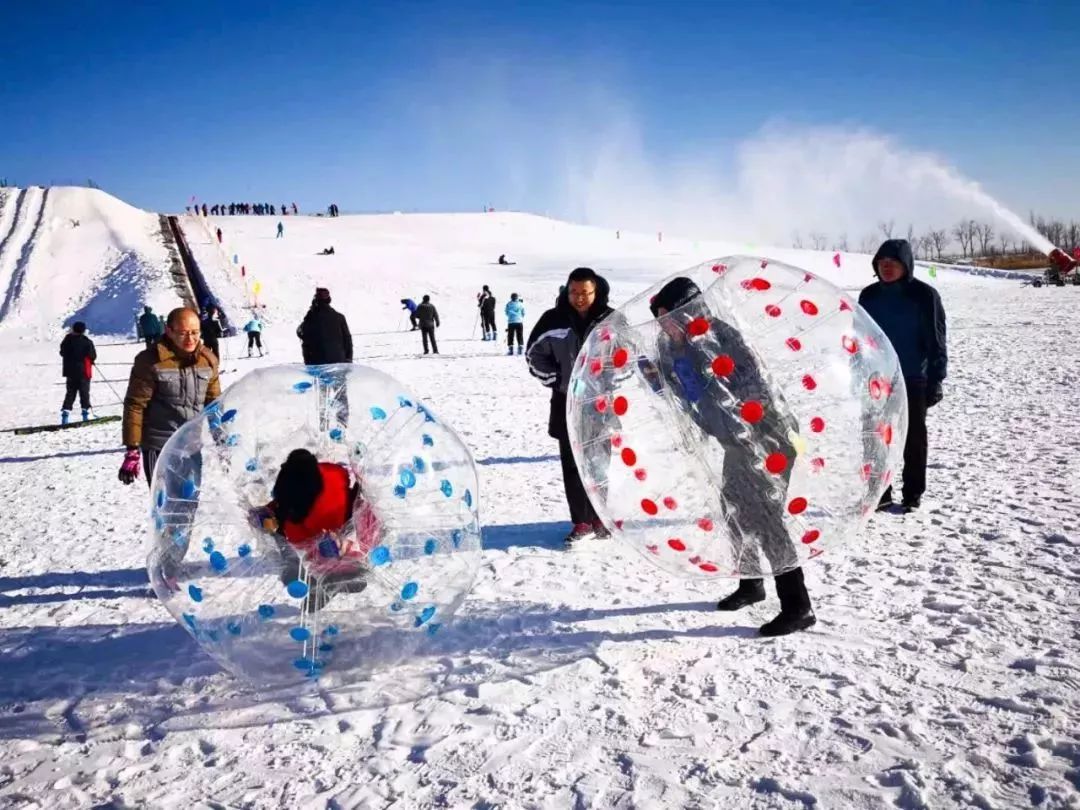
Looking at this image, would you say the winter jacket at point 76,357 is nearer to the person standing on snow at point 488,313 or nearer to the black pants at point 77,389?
the black pants at point 77,389

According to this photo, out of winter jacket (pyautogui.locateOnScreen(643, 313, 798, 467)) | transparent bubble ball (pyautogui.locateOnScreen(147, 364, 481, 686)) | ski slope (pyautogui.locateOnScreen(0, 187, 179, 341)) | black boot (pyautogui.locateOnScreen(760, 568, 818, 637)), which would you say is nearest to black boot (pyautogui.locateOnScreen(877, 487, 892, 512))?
black boot (pyautogui.locateOnScreen(760, 568, 818, 637))

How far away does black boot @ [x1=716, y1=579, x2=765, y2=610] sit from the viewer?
4082mm

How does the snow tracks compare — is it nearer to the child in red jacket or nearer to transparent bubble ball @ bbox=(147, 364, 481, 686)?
transparent bubble ball @ bbox=(147, 364, 481, 686)

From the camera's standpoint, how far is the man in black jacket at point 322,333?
7387 millimetres

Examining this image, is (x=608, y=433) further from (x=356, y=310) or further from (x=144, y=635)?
(x=356, y=310)

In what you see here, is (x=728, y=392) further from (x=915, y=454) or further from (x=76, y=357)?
(x=76, y=357)

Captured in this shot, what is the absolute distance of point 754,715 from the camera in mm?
3072

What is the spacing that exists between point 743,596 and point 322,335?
16.7ft

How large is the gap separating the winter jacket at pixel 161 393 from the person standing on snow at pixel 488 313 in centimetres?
1709

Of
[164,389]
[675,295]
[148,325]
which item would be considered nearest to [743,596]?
[675,295]

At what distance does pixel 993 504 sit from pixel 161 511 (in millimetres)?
5688

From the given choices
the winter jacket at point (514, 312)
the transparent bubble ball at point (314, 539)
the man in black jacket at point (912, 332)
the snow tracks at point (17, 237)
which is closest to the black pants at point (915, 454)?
the man in black jacket at point (912, 332)

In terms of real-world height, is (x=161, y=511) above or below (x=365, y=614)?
above

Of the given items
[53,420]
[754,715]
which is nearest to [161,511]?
[754,715]
